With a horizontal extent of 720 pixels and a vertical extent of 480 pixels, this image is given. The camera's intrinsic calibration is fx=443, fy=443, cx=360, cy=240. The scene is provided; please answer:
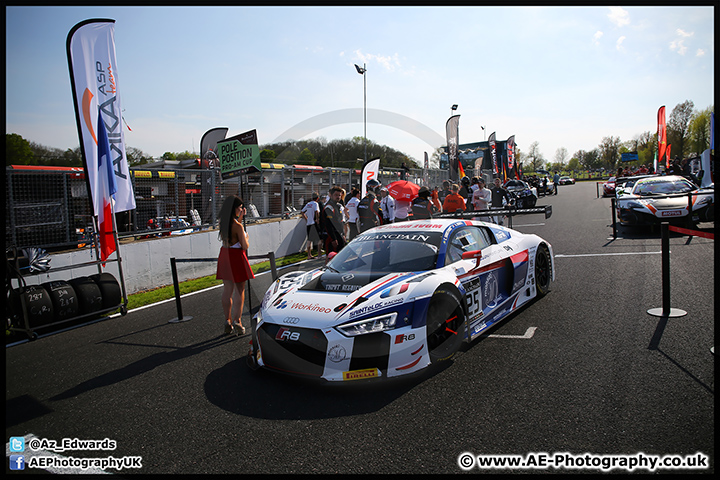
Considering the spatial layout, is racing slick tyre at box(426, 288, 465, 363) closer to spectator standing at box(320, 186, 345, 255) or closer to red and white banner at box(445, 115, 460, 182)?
spectator standing at box(320, 186, 345, 255)

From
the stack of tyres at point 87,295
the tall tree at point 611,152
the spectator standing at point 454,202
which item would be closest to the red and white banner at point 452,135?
the spectator standing at point 454,202

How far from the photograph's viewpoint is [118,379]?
420 centimetres

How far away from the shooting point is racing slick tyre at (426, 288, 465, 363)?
12.6 ft

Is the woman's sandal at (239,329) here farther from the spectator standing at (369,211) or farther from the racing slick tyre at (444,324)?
the spectator standing at (369,211)

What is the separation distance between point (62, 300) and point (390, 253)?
15.7 ft

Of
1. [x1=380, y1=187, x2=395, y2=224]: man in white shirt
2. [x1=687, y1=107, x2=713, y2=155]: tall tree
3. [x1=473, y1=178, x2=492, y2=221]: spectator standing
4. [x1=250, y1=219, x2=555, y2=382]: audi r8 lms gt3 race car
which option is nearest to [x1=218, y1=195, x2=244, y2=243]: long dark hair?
[x1=250, y1=219, x2=555, y2=382]: audi r8 lms gt3 race car

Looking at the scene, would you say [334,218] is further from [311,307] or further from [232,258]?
[311,307]

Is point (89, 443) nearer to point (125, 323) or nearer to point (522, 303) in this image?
point (125, 323)

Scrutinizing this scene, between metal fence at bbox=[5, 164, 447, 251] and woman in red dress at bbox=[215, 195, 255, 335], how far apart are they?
348 cm

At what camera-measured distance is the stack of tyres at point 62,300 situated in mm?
6141

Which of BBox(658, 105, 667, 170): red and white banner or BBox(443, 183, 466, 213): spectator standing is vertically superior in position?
BBox(658, 105, 667, 170): red and white banner

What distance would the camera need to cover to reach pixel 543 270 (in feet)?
20.4

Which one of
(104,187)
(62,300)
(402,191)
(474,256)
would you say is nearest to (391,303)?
(474,256)
